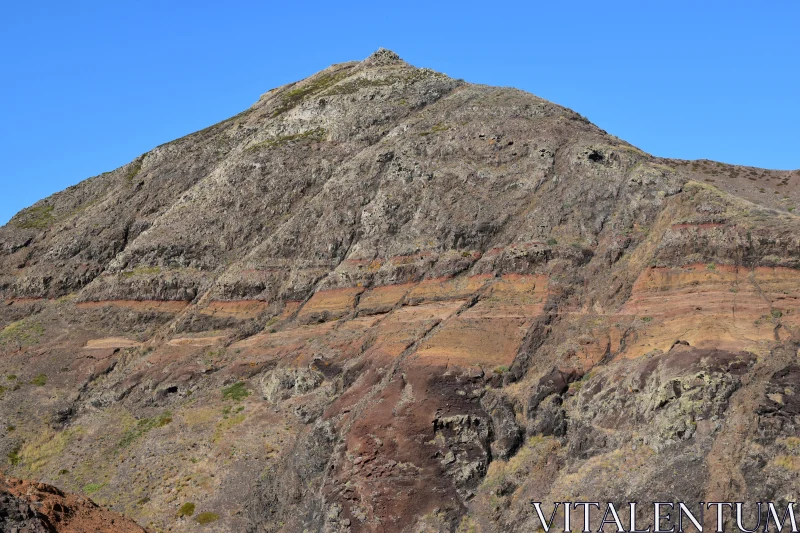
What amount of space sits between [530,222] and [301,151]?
28.3m

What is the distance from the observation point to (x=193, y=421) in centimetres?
5400

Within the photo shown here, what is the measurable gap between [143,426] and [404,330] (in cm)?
1926

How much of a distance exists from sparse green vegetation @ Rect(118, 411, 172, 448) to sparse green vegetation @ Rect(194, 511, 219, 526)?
33.7 feet

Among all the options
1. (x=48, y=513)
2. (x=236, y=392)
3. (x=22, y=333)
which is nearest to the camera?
(x=48, y=513)

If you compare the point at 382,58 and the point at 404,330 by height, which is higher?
the point at 382,58

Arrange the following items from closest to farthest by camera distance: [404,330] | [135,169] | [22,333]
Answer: [404,330]
[22,333]
[135,169]

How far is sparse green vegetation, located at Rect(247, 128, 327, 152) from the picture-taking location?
264 ft

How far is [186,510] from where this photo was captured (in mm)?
46344

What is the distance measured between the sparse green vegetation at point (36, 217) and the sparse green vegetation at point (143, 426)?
127ft

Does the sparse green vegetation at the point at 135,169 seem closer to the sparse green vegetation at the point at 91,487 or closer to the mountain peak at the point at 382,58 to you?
the mountain peak at the point at 382,58

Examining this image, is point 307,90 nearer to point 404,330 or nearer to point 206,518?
point 404,330

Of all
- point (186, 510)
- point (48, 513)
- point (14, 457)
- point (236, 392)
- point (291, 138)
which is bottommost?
point (186, 510)

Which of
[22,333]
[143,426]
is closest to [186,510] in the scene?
[143,426]

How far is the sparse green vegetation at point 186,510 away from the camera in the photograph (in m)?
46.2
